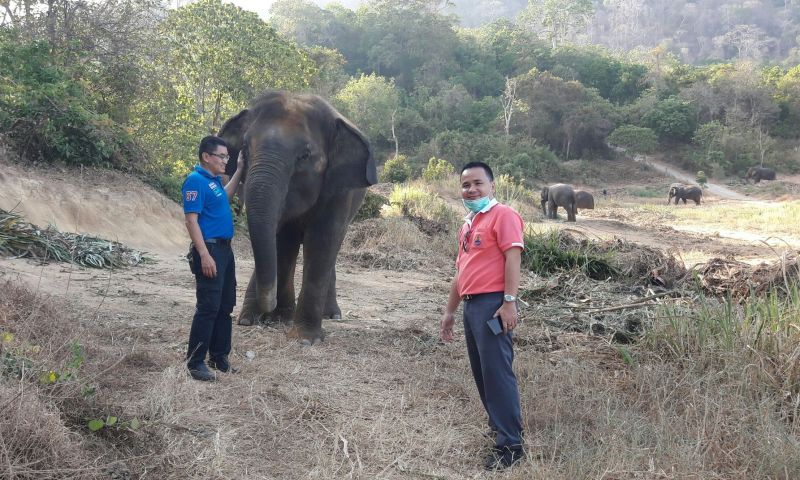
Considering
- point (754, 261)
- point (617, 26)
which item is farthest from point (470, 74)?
point (617, 26)

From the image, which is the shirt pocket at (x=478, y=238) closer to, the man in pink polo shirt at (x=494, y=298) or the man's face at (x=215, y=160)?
the man in pink polo shirt at (x=494, y=298)

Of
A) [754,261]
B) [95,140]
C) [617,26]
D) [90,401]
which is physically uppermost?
[617,26]

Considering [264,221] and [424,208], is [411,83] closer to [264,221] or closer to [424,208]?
[424,208]

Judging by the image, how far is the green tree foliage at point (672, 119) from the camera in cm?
6206

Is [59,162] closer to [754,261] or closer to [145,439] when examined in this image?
[145,439]

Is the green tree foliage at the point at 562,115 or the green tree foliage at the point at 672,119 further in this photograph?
the green tree foliage at the point at 672,119

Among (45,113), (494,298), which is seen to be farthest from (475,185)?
(45,113)

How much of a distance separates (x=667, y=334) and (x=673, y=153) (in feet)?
200

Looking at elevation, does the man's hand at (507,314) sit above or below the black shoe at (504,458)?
above

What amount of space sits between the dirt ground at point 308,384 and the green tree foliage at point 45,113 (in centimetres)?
272

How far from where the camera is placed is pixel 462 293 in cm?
445

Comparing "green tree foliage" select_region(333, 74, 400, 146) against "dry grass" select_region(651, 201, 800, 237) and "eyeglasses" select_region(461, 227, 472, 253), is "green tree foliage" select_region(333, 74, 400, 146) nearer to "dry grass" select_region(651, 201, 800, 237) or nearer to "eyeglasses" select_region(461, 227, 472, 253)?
"dry grass" select_region(651, 201, 800, 237)

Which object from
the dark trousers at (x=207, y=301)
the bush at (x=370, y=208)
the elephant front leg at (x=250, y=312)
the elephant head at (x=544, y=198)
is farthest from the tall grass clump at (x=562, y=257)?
the elephant head at (x=544, y=198)

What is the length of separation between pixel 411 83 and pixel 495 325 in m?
81.2
